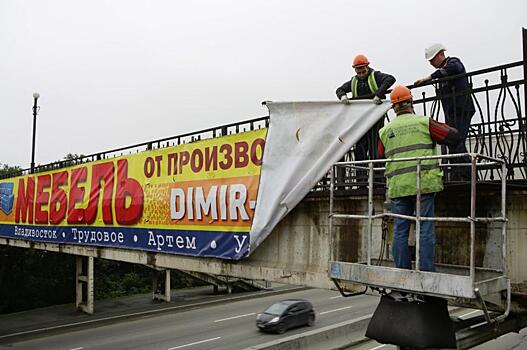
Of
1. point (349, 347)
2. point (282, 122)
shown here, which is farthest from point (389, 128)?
point (349, 347)

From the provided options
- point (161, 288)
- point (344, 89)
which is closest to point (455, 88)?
point (344, 89)

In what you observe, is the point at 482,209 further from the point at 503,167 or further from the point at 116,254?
the point at 116,254

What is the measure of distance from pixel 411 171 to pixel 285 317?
18.3 meters

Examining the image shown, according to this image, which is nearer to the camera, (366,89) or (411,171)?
(411,171)

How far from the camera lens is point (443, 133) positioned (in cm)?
473

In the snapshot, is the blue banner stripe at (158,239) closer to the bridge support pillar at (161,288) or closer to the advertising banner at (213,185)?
the advertising banner at (213,185)

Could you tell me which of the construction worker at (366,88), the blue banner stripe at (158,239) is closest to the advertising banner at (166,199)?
the blue banner stripe at (158,239)

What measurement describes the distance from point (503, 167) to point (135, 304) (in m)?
28.8

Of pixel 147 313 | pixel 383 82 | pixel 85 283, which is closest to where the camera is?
pixel 383 82

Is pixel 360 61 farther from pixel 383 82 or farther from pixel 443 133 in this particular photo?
pixel 443 133

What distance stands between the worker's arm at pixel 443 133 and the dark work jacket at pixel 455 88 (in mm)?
1354

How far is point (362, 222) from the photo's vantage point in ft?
21.4

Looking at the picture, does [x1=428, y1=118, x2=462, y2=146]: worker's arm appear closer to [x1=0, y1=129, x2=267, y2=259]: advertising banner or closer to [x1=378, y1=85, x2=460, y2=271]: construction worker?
[x1=378, y1=85, x2=460, y2=271]: construction worker

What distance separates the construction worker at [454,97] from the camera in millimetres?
5887
